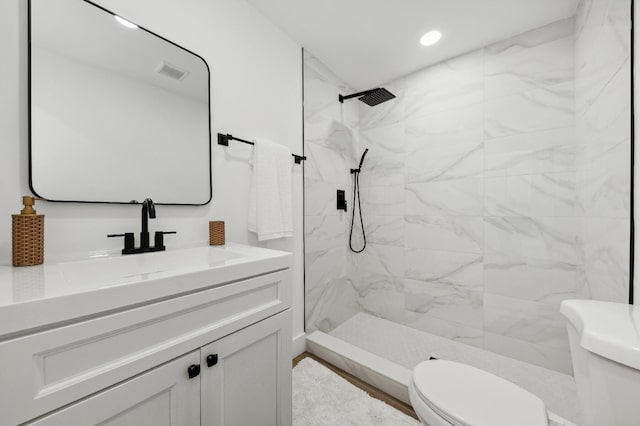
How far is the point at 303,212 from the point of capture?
1903 mm

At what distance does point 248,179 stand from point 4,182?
0.93 meters

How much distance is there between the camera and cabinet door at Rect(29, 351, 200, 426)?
1.77ft

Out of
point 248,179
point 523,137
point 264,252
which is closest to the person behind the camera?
point 264,252

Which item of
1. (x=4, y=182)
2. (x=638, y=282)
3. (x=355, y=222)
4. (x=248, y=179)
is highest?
(x=248, y=179)

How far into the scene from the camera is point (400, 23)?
1.65 metres

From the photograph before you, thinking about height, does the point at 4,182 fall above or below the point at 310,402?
above

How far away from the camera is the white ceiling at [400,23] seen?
1507 millimetres

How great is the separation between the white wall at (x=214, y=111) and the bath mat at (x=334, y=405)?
1.27 feet

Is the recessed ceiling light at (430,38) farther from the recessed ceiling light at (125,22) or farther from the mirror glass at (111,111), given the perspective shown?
the recessed ceiling light at (125,22)

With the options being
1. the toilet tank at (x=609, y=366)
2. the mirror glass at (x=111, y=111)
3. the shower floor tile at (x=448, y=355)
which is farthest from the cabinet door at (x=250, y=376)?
the shower floor tile at (x=448, y=355)

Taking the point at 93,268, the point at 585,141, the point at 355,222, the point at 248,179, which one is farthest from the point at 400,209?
the point at 93,268

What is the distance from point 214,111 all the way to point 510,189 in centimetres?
199

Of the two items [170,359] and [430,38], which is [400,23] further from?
[170,359]

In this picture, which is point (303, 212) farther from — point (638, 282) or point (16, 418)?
point (638, 282)
